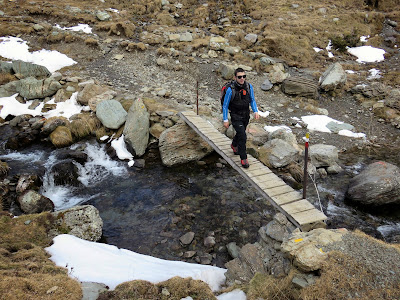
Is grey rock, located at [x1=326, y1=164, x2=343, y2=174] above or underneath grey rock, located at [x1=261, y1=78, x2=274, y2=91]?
underneath

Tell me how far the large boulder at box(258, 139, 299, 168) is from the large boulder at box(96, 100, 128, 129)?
6982mm

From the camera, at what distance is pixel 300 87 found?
17.6 metres

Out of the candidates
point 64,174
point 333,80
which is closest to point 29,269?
point 64,174

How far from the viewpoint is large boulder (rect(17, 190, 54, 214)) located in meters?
8.90

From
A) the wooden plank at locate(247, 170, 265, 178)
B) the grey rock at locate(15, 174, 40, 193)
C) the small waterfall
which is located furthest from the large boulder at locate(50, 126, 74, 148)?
the wooden plank at locate(247, 170, 265, 178)

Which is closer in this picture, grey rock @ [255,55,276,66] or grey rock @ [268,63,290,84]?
grey rock @ [268,63,290,84]

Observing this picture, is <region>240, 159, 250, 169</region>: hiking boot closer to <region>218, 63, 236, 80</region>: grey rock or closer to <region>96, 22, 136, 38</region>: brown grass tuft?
<region>218, 63, 236, 80</region>: grey rock

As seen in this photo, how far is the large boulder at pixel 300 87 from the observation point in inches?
692

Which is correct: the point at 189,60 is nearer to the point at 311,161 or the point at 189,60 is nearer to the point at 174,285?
the point at 311,161

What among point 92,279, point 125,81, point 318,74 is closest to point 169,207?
point 92,279

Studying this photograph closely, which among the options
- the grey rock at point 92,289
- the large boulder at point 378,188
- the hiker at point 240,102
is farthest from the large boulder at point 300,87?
the grey rock at point 92,289

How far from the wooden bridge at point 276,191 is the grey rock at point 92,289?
426 cm

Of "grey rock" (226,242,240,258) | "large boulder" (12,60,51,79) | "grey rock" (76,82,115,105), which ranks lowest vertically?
"grey rock" (226,242,240,258)

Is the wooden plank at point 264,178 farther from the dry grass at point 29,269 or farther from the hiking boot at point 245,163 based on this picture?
the dry grass at point 29,269
